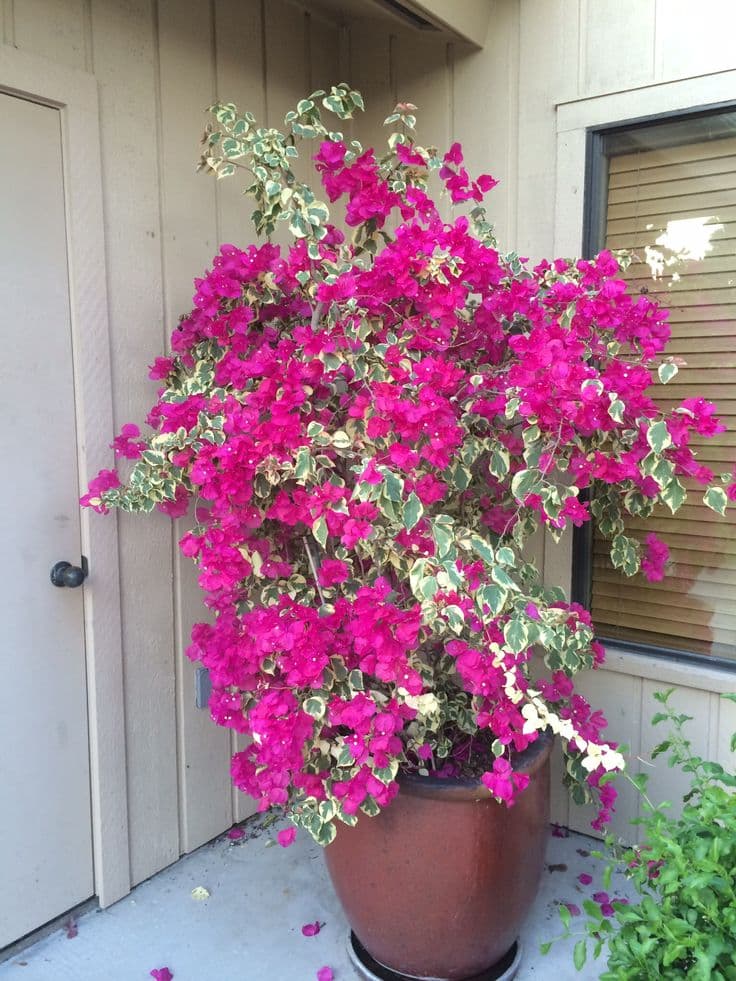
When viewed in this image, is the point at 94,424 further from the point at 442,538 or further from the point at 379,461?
the point at 442,538

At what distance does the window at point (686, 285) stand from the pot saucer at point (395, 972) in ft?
2.86

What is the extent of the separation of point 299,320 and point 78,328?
0.53 metres

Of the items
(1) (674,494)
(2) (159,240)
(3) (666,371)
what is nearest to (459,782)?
(1) (674,494)

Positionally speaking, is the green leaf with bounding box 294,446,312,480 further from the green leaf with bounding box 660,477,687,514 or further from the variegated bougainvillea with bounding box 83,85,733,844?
the green leaf with bounding box 660,477,687,514

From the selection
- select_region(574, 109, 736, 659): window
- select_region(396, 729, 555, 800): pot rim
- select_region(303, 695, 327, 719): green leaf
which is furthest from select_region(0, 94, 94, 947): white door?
select_region(574, 109, 736, 659): window

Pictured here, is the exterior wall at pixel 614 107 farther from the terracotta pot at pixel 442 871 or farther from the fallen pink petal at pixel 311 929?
the fallen pink petal at pixel 311 929

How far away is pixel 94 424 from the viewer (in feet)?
6.24

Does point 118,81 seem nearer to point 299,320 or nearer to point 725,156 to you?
point 299,320

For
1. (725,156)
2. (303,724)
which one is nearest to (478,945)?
(303,724)

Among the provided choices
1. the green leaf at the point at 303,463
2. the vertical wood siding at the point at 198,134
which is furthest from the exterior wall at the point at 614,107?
the green leaf at the point at 303,463

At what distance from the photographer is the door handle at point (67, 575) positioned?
72.4 inches

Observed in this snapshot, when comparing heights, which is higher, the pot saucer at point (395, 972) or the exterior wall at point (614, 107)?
the exterior wall at point (614, 107)

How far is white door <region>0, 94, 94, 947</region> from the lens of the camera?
1.73 m

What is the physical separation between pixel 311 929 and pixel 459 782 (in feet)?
2.15
